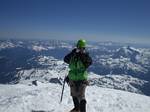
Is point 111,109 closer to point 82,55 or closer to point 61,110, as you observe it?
point 61,110

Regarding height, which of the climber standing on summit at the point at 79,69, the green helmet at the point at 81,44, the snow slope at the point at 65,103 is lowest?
the snow slope at the point at 65,103

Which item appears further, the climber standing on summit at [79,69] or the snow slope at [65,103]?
the snow slope at [65,103]

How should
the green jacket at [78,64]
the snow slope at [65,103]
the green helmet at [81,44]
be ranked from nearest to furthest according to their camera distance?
the green jacket at [78,64] < the green helmet at [81,44] < the snow slope at [65,103]

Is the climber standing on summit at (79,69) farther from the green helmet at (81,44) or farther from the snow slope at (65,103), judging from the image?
the snow slope at (65,103)

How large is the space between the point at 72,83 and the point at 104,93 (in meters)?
9.64

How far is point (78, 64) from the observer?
1116 cm

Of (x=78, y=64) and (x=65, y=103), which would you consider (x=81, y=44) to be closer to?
(x=78, y=64)

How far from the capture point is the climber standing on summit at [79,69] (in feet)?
36.5

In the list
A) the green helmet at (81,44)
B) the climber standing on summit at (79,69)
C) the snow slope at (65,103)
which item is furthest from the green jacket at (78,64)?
the snow slope at (65,103)

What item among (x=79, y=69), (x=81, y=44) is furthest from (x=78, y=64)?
(x=81, y=44)

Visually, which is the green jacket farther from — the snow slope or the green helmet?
the snow slope

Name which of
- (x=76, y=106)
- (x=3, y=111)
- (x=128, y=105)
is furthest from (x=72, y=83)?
(x=128, y=105)

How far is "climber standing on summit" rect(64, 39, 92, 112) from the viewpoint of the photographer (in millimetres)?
11117

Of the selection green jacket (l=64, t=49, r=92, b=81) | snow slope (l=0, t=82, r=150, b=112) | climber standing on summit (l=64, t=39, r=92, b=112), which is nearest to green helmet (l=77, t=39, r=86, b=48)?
climber standing on summit (l=64, t=39, r=92, b=112)
